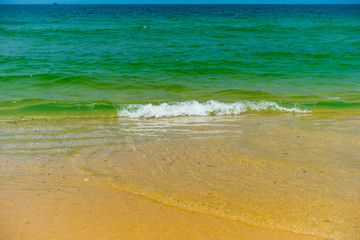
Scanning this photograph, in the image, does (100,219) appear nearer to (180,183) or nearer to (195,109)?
(180,183)

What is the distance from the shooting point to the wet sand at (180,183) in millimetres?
3363

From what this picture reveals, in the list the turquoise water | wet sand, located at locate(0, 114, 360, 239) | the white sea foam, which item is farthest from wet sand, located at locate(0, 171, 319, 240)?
the turquoise water

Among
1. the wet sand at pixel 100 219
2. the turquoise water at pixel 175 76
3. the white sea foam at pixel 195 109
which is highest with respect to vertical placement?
the turquoise water at pixel 175 76

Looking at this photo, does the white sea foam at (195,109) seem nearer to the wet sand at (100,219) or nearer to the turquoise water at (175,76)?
the turquoise water at (175,76)

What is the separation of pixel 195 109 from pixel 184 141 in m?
2.62

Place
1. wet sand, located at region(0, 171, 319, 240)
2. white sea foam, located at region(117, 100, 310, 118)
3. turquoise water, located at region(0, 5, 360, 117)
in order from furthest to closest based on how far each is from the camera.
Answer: turquoise water, located at region(0, 5, 360, 117) < white sea foam, located at region(117, 100, 310, 118) < wet sand, located at region(0, 171, 319, 240)

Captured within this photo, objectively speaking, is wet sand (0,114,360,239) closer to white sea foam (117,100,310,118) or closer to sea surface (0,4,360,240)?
sea surface (0,4,360,240)

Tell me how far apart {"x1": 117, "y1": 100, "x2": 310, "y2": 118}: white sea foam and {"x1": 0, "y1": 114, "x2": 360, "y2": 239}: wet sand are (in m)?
1.39

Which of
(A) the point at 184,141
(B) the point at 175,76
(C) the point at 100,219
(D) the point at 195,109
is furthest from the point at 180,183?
(B) the point at 175,76

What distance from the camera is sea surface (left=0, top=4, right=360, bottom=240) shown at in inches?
145

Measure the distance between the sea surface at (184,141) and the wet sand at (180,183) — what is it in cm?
2

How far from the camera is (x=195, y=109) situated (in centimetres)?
854

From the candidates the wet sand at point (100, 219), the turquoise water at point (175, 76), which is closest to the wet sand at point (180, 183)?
the wet sand at point (100, 219)

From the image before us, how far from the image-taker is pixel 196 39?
21984 mm
